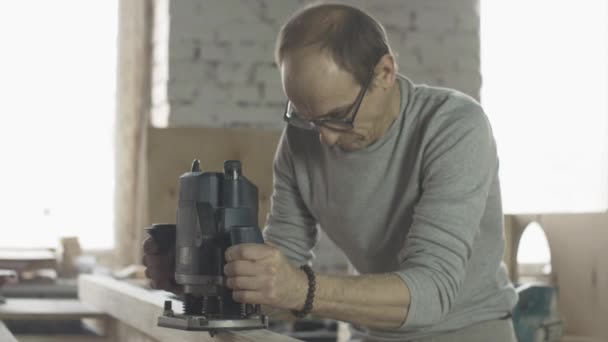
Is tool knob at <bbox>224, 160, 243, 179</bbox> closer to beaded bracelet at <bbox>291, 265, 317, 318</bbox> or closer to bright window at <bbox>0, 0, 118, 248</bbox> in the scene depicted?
beaded bracelet at <bbox>291, 265, 317, 318</bbox>

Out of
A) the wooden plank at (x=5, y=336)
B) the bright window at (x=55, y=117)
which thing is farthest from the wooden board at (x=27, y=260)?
the wooden plank at (x=5, y=336)

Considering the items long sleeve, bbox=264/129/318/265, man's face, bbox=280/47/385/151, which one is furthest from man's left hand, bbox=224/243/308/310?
long sleeve, bbox=264/129/318/265

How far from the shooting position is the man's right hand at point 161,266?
1.75 metres

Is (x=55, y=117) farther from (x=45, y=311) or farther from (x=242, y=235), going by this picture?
(x=242, y=235)

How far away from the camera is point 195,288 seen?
1496 mm

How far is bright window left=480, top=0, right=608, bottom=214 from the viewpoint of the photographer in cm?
438

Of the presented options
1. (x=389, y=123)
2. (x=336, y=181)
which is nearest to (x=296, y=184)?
(x=336, y=181)

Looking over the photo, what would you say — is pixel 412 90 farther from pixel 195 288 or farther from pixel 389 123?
pixel 195 288

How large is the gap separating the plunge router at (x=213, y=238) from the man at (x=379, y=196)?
0.04m

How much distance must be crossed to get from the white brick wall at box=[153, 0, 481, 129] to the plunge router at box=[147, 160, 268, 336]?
2.41m

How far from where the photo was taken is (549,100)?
14.4ft

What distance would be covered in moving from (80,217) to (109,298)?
1.69 m

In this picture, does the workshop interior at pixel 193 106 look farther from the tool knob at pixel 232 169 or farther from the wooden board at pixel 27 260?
the tool knob at pixel 232 169

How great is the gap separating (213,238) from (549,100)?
3133 millimetres
